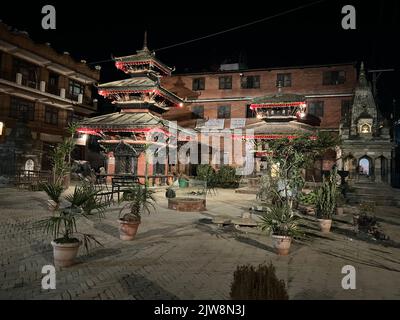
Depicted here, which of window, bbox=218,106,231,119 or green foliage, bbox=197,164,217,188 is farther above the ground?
window, bbox=218,106,231,119

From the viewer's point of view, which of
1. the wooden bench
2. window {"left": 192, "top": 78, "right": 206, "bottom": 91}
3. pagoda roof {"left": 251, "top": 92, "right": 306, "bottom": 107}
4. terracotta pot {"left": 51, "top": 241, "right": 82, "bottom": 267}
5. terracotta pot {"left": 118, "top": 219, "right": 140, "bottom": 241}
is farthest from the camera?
window {"left": 192, "top": 78, "right": 206, "bottom": 91}

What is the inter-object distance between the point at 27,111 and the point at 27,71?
14.3 ft

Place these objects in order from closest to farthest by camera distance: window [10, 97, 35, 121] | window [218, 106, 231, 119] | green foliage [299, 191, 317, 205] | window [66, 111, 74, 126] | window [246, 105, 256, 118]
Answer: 1. green foliage [299, 191, 317, 205]
2. window [10, 97, 35, 121]
3. window [246, 105, 256, 118]
4. window [218, 106, 231, 119]
5. window [66, 111, 74, 126]

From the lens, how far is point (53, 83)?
113 feet

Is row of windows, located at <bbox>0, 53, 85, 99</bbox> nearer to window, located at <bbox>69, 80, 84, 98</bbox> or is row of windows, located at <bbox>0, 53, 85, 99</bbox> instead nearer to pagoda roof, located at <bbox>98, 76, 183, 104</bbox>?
window, located at <bbox>69, 80, 84, 98</bbox>

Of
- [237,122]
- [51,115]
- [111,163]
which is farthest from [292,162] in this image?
[51,115]

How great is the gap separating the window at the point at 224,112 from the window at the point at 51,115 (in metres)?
18.9

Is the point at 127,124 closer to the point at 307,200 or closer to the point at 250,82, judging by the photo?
the point at 307,200

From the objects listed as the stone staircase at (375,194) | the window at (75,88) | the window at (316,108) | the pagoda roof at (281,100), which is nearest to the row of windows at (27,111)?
the window at (75,88)

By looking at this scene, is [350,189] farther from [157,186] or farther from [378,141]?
[157,186]

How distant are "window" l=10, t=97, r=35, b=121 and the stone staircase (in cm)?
3025

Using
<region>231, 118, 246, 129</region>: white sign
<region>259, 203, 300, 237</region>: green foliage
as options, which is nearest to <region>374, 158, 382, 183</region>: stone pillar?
<region>231, 118, 246, 129</region>: white sign

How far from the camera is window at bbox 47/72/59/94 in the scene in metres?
33.3

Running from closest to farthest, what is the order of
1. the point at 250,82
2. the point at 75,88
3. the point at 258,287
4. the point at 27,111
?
the point at 258,287, the point at 27,111, the point at 250,82, the point at 75,88
